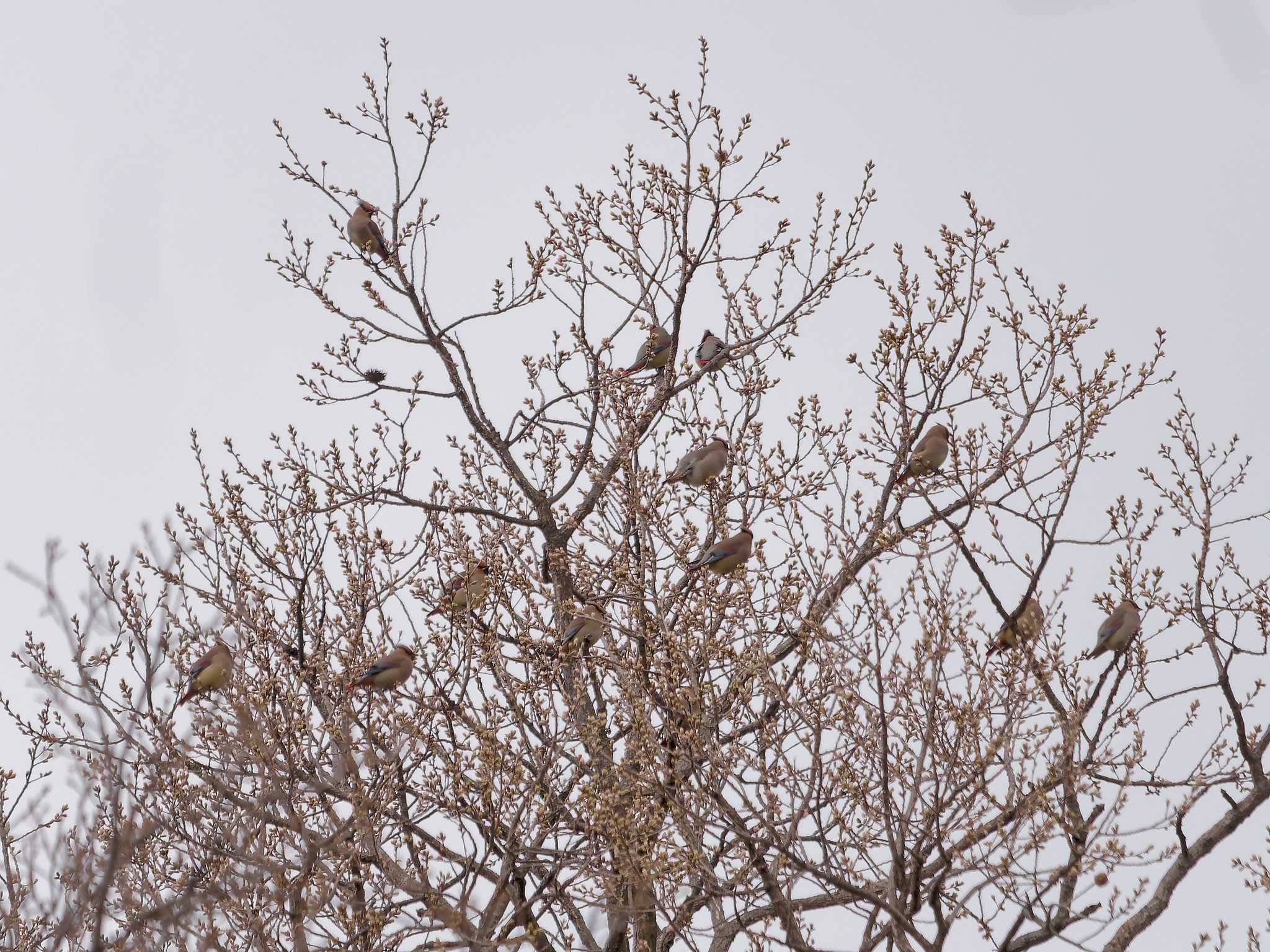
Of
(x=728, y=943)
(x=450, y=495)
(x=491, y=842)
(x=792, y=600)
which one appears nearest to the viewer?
(x=491, y=842)

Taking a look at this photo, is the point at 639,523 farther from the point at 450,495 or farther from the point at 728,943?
the point at 728,943

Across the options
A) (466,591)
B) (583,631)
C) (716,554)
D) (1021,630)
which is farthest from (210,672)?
(1021,630)

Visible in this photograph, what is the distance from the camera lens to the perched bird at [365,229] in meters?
9.87

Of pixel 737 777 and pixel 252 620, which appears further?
pixel 252 620

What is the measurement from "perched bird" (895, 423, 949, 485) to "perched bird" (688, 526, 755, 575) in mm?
1464

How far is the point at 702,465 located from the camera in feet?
30.9

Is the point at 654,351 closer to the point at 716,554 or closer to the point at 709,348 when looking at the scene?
the point at 709,348

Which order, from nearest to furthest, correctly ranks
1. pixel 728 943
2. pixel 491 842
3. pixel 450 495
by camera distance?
pixel 491 842, pixel 728 943, pixel 450 495

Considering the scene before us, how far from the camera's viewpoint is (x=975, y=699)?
5.86m

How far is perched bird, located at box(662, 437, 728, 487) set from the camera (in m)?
9.36

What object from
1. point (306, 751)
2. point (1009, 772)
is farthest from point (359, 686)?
point (1009, 772)

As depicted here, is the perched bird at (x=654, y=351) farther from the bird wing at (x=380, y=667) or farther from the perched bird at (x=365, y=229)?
the bird wing at (x=380, y=667)

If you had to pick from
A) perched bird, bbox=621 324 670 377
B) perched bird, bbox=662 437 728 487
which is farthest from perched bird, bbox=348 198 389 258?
perched bird, bbox=662 437 728 487

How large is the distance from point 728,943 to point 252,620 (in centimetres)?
364
